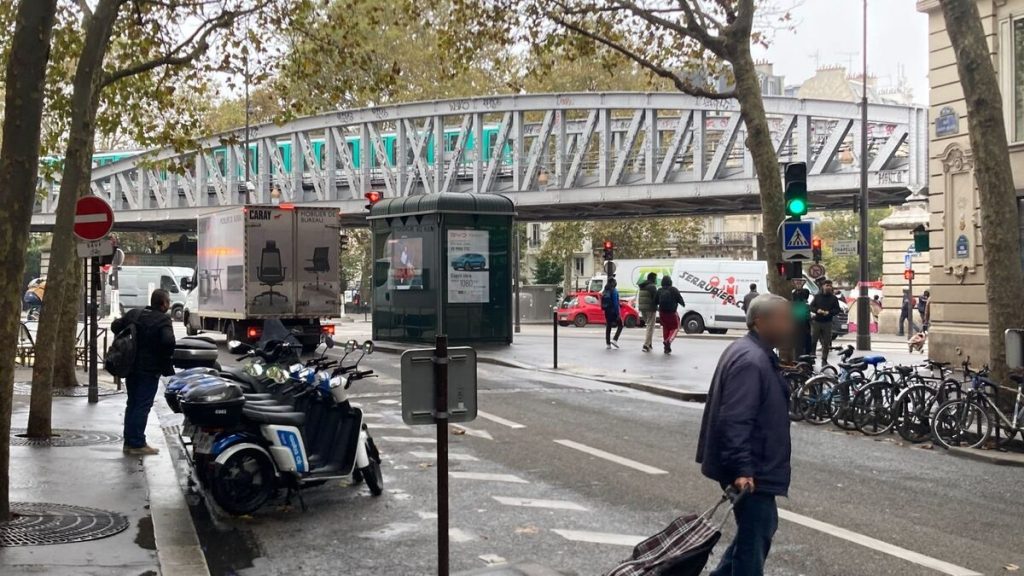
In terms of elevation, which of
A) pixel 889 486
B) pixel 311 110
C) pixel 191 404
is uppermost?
pixel 311 110

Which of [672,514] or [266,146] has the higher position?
[266,146]

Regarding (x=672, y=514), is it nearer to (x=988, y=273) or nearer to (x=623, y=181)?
(x=988, y=273)

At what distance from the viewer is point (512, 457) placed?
423 inches

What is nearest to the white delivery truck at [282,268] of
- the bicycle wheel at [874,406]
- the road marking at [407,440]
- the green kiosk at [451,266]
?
the green kiosk at [451,266]

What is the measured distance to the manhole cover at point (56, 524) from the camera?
22.4ft

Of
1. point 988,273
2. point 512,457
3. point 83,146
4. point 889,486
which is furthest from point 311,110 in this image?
point 889,486

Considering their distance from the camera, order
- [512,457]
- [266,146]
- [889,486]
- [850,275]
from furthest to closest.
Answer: [850,275]
[266,146]
[512,457]
[889,486]

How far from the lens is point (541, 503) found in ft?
28.0

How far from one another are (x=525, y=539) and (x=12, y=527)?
3209 millimetres

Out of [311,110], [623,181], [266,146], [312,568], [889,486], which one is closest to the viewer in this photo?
[312,568]

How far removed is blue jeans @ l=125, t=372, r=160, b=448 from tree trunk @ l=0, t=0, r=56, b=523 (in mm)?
3127

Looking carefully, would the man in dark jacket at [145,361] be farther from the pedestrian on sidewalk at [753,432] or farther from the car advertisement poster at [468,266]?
the car advertisement poster at [468,266]

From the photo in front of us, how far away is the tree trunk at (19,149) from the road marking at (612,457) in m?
5.20

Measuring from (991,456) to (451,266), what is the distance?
1490 centimetres
